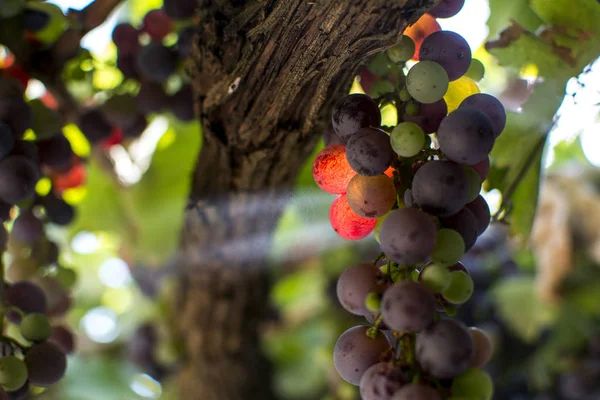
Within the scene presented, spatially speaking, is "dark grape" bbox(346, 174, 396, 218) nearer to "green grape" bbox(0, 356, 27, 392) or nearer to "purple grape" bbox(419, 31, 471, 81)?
"purple grape" bbox(419, 31, 471, 81)

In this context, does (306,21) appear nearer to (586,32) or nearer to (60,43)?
A: (586,32)

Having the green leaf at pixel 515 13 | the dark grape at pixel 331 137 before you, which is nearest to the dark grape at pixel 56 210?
the dark grape at pixel 331 137

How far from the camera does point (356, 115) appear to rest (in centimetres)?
46

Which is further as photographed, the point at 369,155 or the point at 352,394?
the point at 352,394

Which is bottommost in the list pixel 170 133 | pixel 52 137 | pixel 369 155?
pixel 170 133

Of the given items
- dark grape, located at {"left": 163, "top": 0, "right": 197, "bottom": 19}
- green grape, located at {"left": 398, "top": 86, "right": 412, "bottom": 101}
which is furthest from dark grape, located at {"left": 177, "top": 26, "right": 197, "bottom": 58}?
green grape, located at {"left": 398, "top": 86, "right": 412, "bottom": 101}

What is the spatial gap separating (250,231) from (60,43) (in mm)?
371

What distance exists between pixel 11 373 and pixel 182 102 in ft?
1.49

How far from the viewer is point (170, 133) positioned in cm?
120

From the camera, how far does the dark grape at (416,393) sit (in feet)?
1.18

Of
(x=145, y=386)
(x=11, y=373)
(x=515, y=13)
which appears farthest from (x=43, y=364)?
(x=145, y=386)

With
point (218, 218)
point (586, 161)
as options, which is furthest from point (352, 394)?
point (586, 161)

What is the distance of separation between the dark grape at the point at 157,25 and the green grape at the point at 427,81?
504 millimetres

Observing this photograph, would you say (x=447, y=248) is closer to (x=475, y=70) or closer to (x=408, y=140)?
(x=408, y=140)
